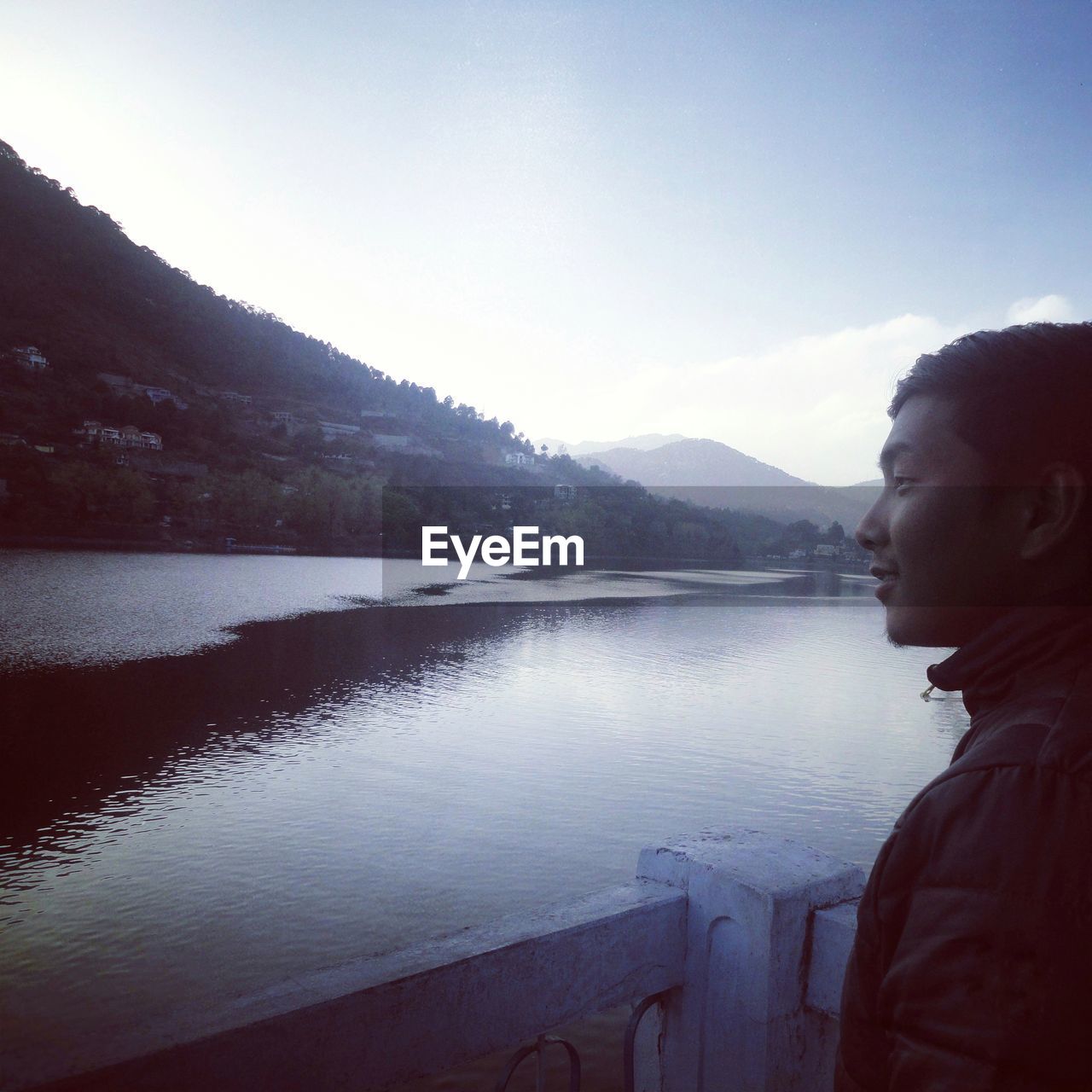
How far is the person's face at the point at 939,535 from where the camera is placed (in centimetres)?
80

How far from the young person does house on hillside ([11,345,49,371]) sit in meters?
68.9

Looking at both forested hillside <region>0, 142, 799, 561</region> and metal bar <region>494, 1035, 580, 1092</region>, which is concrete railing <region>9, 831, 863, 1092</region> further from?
forested hillside <region>0, 142, 799, 561</region>

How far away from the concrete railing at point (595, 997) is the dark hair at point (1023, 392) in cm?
96

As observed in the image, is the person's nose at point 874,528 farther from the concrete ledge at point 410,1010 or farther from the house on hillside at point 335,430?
the house on hillside at point 335,430

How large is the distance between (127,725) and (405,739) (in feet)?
16.5

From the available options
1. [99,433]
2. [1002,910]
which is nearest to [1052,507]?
[1002,910]

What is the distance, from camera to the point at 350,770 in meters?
14.1

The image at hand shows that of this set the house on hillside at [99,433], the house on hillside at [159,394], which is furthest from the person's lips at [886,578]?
the house on hillside at [159,394]

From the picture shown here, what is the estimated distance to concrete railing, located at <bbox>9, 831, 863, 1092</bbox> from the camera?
1060 millimetres

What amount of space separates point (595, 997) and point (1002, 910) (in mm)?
1015

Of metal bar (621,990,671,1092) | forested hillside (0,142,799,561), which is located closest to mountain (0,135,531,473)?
forested hillside (0,142,799,561)

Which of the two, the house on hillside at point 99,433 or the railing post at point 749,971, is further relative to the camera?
the house on hillside at point 99,433

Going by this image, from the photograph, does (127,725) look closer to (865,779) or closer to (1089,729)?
(865,779)

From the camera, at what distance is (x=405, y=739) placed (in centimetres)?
1628
